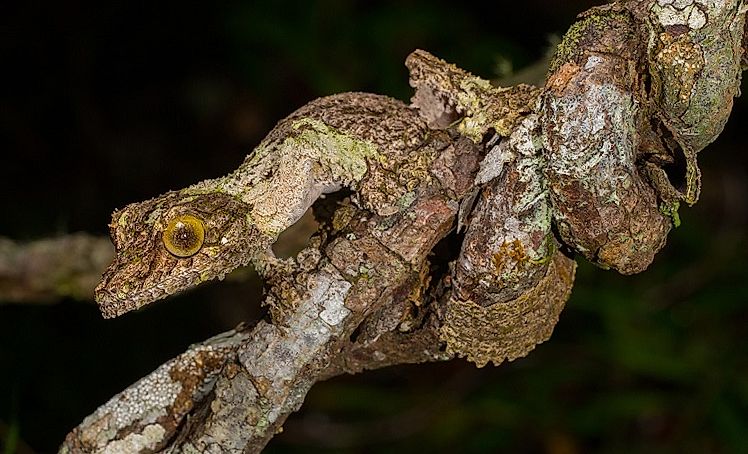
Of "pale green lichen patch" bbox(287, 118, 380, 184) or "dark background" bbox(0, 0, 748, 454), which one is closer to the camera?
"pale green lichen patch" bbox(287, 118, 380, 184)

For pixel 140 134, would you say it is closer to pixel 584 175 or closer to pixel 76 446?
pixel 76 446

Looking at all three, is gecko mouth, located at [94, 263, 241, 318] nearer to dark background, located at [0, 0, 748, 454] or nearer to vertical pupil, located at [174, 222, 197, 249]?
vertical pupil, located at [174, 222, 197, 249]

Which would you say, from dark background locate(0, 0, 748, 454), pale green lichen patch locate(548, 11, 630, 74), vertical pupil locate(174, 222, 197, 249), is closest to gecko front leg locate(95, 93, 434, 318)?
vertical pupil locate(174, 222, 197, 249)

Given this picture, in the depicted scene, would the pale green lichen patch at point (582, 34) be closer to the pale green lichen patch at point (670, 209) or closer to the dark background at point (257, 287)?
the pale green lichen patch at point (670, 209)

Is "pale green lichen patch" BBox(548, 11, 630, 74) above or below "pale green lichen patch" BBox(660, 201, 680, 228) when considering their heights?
above

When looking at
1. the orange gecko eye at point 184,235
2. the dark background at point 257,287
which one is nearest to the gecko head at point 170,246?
the orange gecko eye at point 184,235

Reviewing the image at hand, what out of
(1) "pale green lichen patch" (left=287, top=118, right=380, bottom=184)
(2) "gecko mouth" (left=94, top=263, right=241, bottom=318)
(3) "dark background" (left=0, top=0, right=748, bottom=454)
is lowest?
(2) "gecko mouth" (left=94, top=263, right=241, bottom=318)
